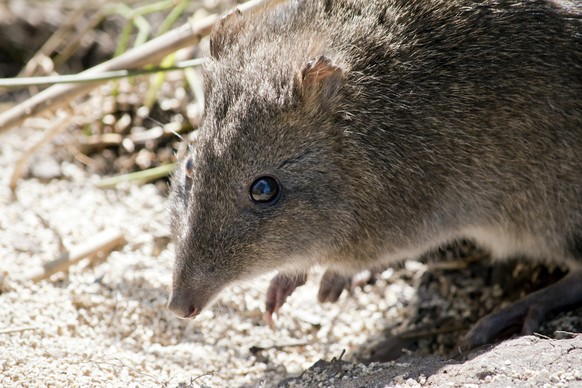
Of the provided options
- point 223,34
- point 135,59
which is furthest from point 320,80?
point 135,59

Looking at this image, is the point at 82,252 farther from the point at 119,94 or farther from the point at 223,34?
the point at 119,94

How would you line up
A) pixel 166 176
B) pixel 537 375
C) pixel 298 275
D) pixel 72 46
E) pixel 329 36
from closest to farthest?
pixel 537 375 → pixel 329 36 → pixel 298 275 → pixel 166 176 → pixel 72 46

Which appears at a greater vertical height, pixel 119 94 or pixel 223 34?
pixel 119 94

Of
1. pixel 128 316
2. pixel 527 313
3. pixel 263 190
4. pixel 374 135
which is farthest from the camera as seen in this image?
pixel 128 316

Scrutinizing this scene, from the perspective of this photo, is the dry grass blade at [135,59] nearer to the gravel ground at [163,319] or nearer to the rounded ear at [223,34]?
the rounded ear at [223,34]

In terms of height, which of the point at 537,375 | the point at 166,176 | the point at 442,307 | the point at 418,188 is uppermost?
the point at 166,176

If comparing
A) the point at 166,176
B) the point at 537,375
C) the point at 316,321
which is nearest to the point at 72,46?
the point at 166,176

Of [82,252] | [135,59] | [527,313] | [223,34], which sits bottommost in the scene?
[527,313]

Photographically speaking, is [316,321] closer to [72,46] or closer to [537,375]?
[537,375]
